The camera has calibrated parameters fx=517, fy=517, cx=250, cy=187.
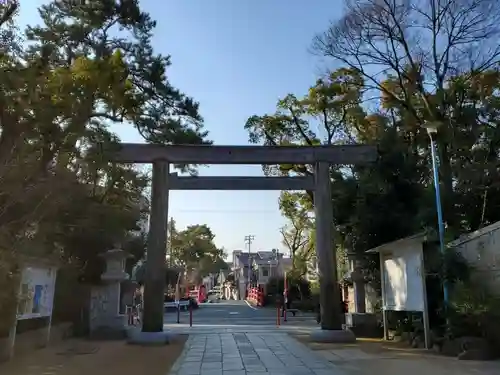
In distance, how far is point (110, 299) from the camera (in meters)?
14.3

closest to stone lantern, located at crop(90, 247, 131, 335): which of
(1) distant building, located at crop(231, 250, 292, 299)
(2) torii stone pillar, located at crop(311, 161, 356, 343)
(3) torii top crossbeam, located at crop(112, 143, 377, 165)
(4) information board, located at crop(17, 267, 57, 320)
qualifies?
(4) information board, located at crop(17, 267, 57, 320)

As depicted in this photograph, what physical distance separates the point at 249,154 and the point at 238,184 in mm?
997

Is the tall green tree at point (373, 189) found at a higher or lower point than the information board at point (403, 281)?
higher

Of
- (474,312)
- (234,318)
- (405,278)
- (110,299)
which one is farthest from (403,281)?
(234,318)

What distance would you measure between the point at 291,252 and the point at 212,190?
25712mm

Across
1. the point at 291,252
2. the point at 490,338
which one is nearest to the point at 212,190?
the point at 490,338

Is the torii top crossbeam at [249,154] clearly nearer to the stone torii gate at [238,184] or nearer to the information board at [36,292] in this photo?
the stone torii gate at [238,184]

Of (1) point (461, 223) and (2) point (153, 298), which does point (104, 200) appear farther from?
(1) point (461, 223)

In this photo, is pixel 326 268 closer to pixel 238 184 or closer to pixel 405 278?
pixel 405 278

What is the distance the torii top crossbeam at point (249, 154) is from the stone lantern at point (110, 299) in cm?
294

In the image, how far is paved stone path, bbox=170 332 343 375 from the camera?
816cm

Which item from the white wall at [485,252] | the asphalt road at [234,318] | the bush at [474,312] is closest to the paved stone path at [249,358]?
the bush at [474,312]

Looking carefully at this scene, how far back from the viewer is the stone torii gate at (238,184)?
1280cm

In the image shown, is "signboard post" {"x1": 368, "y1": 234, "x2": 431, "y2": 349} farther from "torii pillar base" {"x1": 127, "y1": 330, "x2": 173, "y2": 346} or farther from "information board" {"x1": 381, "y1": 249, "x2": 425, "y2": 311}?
"torii pillar base" {"x1": 127, "y1": 330, "x2": 173, "y2": 346}
